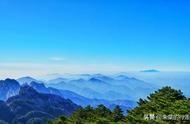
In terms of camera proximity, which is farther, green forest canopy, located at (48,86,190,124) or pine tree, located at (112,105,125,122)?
pine tree, located at (112,105,125,122)

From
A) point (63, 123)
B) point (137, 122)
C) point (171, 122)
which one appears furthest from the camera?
point (63, 123)

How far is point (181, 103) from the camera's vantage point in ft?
151

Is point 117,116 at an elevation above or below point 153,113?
below

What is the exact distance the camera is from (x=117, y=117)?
186 feet

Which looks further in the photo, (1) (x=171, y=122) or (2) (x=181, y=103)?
(2) (x=181, y=103)

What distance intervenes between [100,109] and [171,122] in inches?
959

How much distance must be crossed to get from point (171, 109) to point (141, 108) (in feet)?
41.9

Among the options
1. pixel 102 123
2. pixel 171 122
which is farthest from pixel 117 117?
pixel 171 122

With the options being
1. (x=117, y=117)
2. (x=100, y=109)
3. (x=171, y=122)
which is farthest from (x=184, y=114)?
(x=100, y=109)

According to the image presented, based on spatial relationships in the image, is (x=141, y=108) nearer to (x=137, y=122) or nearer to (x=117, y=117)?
(x=117, y=117)

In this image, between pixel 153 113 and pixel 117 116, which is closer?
pixel 153 113

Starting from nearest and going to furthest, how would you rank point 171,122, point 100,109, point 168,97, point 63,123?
1. point 171,122
2. point 168,97
3. point 100,109
4. point 63,123

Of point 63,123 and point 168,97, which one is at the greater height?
point 168,97

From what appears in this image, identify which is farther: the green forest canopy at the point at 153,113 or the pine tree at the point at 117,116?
the pine tree at the point at 117,116
